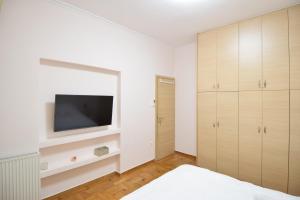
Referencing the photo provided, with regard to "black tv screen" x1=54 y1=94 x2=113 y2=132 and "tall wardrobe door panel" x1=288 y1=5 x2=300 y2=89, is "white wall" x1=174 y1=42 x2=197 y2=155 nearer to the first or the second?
"tall wardrobe door panel" x1=288 y1=5 x2=300 y2=89

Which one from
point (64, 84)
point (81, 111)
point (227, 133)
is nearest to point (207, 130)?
point (227, 133)

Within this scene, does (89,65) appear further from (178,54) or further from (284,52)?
(284,52)

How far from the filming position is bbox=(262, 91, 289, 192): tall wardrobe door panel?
8.05ft

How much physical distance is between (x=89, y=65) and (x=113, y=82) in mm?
612

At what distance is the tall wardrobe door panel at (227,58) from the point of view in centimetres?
292

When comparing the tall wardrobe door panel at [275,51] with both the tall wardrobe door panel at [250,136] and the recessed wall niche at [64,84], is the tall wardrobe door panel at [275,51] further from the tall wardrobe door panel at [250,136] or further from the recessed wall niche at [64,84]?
the recessed wall niche at [64,84]

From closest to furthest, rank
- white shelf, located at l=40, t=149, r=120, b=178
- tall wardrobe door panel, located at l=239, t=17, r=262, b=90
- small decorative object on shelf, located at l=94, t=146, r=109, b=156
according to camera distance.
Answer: white shelf, located at l=40, t=149, r=120, b=178
tall wardrobe door panel, located at l=239, t=17, r=262, b=90
small decorative object on shelf, located at l=94, t=146, r=109, b=156

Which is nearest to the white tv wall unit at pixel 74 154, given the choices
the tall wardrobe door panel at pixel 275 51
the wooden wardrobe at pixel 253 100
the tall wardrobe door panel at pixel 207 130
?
the tall wardrobe door panel at pixel 207 130

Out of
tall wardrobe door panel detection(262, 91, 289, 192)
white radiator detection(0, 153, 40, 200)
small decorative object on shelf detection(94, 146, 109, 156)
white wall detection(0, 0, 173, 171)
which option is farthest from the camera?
small decorative object on shelf detection(94, 146, 109, 156)

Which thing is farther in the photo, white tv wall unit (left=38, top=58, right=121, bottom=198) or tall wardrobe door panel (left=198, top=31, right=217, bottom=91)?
tall wardrobe door panel (left=198, top=31, right=217, bottom=91)

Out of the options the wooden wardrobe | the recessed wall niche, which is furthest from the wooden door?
the recessed wall niche

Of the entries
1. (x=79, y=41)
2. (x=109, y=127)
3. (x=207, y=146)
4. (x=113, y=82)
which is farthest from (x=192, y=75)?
(x=79, y=41)

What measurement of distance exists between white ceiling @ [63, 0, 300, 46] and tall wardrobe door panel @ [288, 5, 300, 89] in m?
0.17

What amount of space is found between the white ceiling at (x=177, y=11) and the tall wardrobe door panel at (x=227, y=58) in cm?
19
